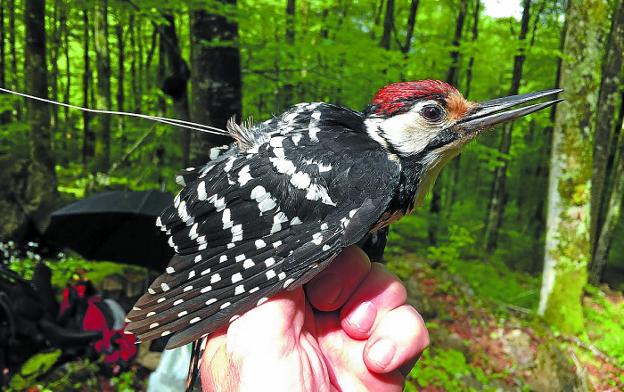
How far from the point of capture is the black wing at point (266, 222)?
1.50 meters

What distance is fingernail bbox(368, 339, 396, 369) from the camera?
4.83ft

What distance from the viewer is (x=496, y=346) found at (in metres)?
5.54

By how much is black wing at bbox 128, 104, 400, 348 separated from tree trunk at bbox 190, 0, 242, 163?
6.93 feet

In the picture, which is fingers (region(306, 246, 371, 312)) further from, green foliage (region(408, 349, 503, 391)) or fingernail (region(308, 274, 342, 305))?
green foliage (region(408, 349, 503, 391))

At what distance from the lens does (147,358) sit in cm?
463

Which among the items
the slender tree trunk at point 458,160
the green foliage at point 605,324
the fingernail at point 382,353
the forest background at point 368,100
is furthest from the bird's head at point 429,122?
the slender tree trunk at point 458,160

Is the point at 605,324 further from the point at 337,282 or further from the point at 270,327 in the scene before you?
the point at 270,327

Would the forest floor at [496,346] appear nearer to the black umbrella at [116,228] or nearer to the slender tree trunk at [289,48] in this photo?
the black umbrella at [116,228]

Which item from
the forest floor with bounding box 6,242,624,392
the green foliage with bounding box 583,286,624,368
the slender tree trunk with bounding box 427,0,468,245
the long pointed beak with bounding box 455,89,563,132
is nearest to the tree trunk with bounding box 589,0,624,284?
the green foliage with bounding box 583,286,624,368

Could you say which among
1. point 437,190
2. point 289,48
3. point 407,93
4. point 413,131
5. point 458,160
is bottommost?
point 437,190

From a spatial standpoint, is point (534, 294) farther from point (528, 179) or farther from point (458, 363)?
point (528, 179)

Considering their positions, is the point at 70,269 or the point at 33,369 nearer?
the point at 33,369

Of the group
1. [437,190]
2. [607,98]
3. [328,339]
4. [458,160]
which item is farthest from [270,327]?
[458,160]

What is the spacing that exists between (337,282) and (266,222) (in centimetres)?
35
